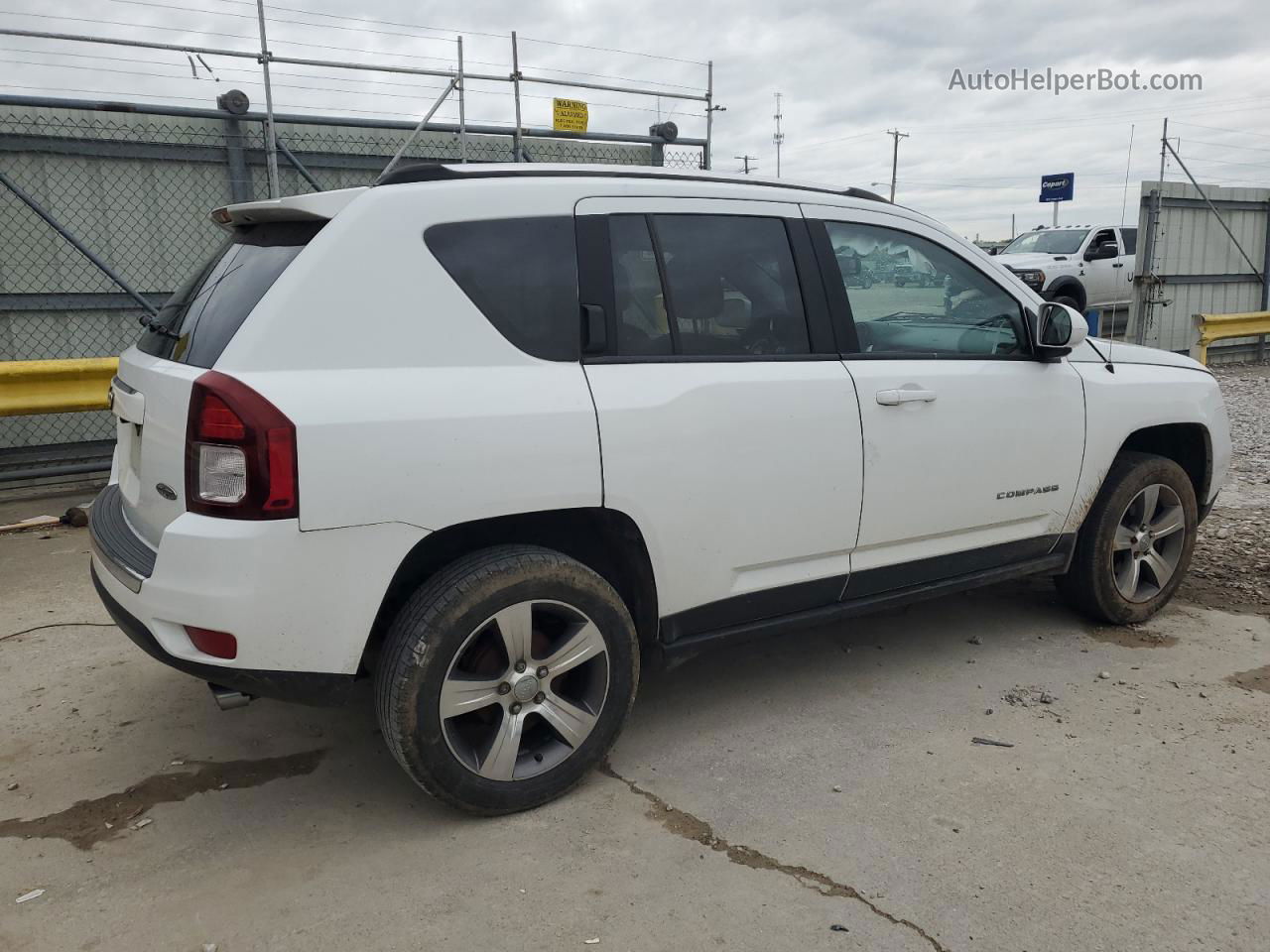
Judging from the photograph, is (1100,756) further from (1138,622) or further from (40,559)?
(40,559)

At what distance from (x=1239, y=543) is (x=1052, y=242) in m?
14.0

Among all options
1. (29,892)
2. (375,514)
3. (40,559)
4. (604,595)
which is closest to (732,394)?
(604,595)

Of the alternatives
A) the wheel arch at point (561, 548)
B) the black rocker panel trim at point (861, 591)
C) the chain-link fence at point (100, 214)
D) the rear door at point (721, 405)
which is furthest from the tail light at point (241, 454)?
the chain-link fence at point (100, 214)

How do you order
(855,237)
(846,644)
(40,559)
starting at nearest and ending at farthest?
(855,237) → (846,644) → (40,559)

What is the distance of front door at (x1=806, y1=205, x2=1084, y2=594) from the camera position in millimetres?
3676

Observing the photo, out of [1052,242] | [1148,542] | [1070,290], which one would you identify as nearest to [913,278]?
[1148,542]

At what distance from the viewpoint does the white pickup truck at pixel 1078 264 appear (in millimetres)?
17281

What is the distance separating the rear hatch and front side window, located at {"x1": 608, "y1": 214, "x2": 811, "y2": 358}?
916 millimetres

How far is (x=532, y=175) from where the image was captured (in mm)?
3184

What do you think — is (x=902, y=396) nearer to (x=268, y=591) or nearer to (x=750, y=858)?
(x=750, y=858)

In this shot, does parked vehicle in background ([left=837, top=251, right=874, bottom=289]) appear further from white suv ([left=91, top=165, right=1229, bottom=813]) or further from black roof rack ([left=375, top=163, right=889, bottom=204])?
black roof rack ([left=375, top=163, right=889, bottom=204])

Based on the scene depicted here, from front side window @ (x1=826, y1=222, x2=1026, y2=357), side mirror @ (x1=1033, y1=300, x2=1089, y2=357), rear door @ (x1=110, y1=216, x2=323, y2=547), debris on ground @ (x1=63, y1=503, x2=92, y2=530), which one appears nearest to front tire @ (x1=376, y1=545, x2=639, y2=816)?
rear door @ (x1=110, y1=216, x2=323, y2=547)

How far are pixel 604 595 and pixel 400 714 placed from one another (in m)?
0.70

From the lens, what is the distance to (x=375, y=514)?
2.70 meters
